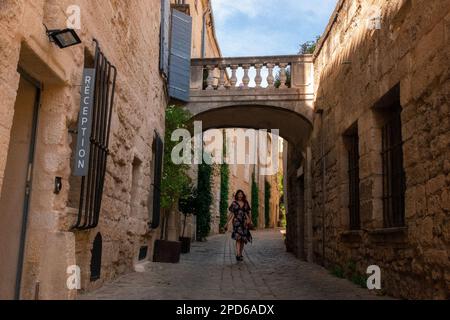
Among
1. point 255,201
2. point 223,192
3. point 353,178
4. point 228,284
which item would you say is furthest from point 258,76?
point 255,201

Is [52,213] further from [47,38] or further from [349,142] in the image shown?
[349,142]

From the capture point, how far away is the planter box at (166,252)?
813cm

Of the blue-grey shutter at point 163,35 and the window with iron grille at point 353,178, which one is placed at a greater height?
the blue-grey shutter at point 163,35

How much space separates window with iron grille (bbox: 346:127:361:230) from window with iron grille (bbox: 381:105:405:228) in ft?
3.59

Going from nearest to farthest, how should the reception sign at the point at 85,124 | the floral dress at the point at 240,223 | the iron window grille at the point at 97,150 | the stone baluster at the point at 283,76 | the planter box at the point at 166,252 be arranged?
the reception sign at the point at 85,124 → the iron window grille at the point at 97,150 → the planter box at the point at 166,252 → the floral dress at the point at 240,223 → the stone baluster at the point at 283,76

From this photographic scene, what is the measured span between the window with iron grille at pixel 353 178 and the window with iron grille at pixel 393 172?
1094 mm

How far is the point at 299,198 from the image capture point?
35.7ft

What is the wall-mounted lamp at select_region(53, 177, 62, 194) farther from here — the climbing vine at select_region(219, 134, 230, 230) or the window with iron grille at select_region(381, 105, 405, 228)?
the climbing vine at select_region(219, 134, 230, 230)

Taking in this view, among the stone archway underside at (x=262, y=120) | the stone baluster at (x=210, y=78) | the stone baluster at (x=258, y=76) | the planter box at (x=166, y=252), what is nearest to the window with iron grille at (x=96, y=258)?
the planter box at (x=166, y=252)

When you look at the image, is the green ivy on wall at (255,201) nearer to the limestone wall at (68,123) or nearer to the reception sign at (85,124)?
the limestone wall at (68,123)

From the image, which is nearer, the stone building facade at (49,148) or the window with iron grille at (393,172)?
the stone building facade at (49,148)
